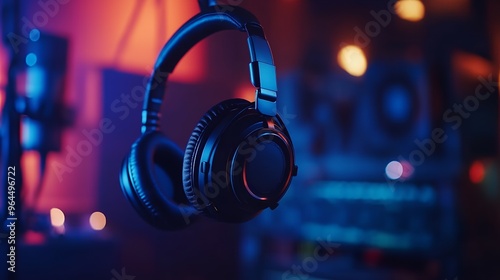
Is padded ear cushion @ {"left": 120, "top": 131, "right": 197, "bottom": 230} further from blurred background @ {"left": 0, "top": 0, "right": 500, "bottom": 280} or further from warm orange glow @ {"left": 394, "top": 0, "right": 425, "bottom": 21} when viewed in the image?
warm orange glow @ {"left": 394, "top": 0, "right": 425, "bottom": 21}

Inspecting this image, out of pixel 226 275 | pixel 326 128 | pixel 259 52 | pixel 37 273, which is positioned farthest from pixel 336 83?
pixel 37 273

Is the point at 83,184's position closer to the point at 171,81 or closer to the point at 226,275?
the point at 171,81

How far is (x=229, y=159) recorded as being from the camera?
56 centimetres

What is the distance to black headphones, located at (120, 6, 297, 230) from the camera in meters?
0.55

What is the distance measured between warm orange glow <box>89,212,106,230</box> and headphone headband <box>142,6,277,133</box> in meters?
0.16

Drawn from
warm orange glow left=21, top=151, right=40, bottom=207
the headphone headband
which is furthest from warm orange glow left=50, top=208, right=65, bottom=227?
the headphone headband

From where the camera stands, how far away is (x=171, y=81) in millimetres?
865

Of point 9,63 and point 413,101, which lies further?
point 413,101

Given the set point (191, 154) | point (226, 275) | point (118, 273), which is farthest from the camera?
point (226, 275)

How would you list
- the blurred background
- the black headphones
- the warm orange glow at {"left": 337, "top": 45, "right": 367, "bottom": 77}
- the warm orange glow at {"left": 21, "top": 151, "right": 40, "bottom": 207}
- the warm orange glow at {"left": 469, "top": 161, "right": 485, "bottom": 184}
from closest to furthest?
the black headphones
the warm orange glow at {"left": 21, "top": 151, "right": 40, "bottom": 207}
the blurred background
the warm orange glow at {"left": 469, "top": 161, "right": 485, "bottom": 184}
the warm orange glow at {"left": 337, "top": 45, "right": 367, "bottom": 77}

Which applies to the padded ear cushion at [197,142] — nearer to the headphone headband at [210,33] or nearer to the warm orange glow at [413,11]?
the headphone headband at [210,33]

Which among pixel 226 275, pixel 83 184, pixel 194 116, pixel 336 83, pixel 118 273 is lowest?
pixel 226 275

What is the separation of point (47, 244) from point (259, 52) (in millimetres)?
404

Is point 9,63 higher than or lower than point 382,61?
lower
